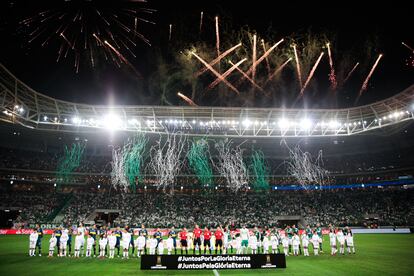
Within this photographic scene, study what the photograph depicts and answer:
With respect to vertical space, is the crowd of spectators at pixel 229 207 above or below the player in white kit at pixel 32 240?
above

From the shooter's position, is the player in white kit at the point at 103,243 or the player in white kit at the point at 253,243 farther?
the player in white kit at the point at 253,243

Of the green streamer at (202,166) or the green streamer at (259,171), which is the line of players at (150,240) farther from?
the green streamer at (259,171)

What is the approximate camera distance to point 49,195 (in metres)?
54.2

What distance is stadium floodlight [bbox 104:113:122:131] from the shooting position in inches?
1417

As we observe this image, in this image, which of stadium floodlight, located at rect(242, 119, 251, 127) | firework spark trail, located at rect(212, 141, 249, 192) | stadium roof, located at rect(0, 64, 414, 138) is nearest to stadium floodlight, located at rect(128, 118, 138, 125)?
stadium roof, located at rect(0, 64, 414, 138)

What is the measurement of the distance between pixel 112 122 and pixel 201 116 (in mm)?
10547

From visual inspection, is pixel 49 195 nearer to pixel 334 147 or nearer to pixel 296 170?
pixel 296 170

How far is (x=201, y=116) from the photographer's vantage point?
3728cm

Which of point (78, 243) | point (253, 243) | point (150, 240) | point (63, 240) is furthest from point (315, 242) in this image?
point (63, 240)

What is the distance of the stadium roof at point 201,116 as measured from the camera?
113ft

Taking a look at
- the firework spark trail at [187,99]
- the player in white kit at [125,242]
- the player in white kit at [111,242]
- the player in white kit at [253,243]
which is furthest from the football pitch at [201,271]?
the firework spark trail at [187,99]

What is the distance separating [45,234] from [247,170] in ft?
114

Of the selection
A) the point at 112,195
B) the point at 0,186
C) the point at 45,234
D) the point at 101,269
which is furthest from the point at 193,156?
the point at 101,269

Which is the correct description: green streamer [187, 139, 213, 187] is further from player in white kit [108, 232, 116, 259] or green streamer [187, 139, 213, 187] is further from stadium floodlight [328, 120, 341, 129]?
player in white kit [108, 232, 116, 259]
